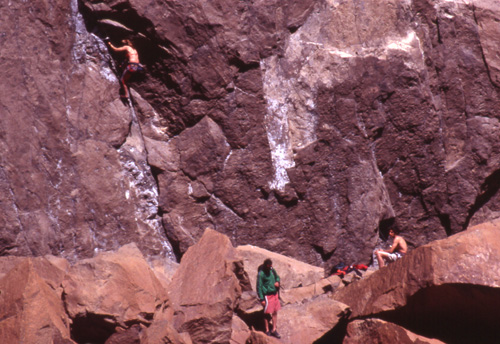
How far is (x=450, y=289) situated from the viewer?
705cm

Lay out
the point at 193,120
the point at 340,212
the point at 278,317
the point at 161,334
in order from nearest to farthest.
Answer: the point at 161,334
the point at 278,317
the point at 193,120
the point at 340,212

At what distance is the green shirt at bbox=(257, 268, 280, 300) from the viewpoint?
8688 millimetres

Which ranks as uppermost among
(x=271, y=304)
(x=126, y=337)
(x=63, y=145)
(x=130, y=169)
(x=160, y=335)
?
(x=63, y=145)

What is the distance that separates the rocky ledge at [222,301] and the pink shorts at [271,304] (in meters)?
0.26

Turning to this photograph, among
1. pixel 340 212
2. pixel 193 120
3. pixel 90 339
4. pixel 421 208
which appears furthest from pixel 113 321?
pixel 421 208

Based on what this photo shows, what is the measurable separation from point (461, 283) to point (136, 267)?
413 cm

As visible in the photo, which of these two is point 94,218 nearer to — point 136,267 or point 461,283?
point 136,267

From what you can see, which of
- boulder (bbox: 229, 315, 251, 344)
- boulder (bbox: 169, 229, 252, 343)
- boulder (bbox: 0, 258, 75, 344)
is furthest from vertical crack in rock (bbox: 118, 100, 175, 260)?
boulder (bbox: 0, 258, 75, 344)

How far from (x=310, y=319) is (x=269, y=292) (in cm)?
73

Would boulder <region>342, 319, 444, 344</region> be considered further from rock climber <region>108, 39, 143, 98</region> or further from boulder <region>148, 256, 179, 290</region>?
rock climber <region>108, 39, 143, 98</region>

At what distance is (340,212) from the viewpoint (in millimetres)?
10469

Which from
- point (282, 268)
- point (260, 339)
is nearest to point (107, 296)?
point (260, 339)

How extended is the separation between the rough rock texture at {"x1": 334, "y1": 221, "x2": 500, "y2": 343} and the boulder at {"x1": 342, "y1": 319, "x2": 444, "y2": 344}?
0.20 metres

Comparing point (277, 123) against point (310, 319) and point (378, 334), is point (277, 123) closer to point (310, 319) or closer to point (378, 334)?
point (310, 319)
